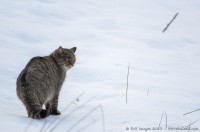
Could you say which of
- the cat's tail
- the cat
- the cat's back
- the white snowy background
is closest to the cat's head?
the cat

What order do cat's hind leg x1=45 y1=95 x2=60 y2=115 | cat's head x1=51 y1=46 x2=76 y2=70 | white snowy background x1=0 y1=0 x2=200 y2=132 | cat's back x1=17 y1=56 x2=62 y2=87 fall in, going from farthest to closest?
cat's head x1=51 y1=46 x2=76 y2=70, cat's hind leg x1=45 y1=95 x2=60 y2=115, cat's back x1=17 y1=56 x2=62 y2=87, white snowy background x1=0 y1=0 x2=200 y2=132

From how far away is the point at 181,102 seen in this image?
7.25 m

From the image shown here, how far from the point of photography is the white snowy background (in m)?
5.98

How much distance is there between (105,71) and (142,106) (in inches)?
113

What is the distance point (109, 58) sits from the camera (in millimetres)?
11039

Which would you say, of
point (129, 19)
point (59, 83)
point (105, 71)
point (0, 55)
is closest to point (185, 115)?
point (59, 83)

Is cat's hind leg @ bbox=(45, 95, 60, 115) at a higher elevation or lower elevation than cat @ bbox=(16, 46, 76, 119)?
lower

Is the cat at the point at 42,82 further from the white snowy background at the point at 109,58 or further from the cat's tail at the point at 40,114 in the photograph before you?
the white snowy background at the point at 109,58

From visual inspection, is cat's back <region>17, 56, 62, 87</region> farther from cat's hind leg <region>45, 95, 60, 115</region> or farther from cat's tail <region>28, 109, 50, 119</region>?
cat's tail <region>28, 109, 50, 119</region>

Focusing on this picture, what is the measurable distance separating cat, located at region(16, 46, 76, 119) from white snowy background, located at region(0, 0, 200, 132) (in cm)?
15

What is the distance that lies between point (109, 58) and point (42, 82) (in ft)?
15.9

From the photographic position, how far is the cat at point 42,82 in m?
6.01

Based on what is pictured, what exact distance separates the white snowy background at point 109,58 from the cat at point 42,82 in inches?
6.0

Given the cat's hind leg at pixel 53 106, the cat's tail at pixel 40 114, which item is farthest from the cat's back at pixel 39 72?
the cat's tail at pixel 40 114
